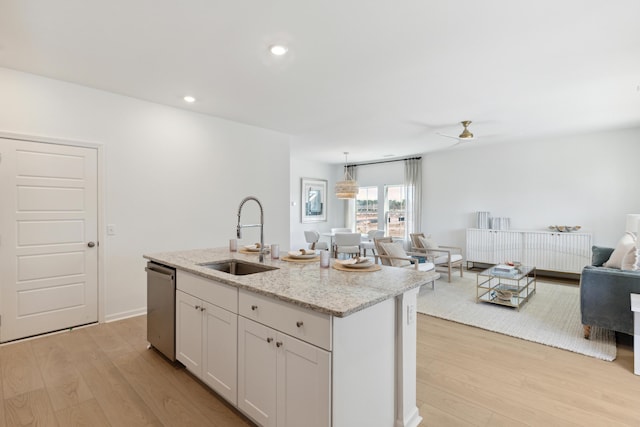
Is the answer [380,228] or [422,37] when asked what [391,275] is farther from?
[380,228]

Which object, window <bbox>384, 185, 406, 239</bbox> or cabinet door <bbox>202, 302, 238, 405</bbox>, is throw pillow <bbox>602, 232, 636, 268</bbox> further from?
window <bbox>384, 185, 406, 239</bbox>

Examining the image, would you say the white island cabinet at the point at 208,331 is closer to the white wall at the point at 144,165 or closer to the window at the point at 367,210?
the white wall at the point at 144,165

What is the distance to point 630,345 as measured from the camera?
9.96 ft

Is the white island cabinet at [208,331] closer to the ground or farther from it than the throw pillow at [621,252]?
closer to the ground

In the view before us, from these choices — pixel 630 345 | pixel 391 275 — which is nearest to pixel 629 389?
pixel 630 345

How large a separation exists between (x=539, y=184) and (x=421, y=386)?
5.42 meters

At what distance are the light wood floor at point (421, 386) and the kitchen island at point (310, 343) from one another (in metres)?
0.25

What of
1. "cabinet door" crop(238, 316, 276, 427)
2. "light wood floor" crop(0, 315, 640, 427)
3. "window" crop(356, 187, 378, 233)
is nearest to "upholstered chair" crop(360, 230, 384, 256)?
"window" crop(356, 187, 378, 233)

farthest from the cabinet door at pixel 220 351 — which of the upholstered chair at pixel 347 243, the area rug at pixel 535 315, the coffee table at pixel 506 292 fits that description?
the upholstered chair at pixel 347 243

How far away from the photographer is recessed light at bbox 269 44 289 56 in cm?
258

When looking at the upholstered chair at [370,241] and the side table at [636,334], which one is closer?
the side table at [636,334]

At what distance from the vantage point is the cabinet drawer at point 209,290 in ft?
6.48

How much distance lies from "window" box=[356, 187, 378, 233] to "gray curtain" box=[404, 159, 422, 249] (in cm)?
100

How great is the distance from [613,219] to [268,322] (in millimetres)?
6454
